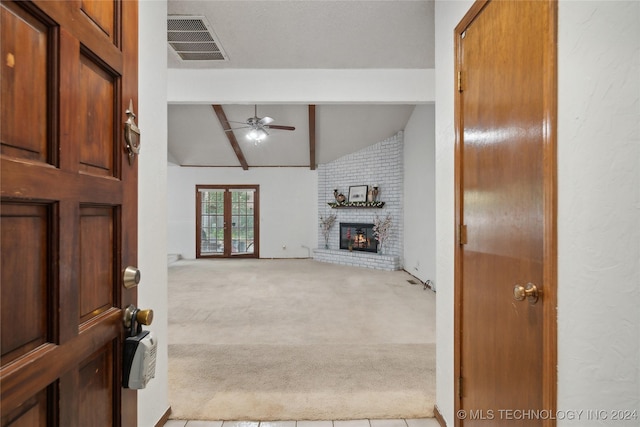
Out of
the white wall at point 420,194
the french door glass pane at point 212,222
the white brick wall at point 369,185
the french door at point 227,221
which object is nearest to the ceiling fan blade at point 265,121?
the white wall at point 420,194

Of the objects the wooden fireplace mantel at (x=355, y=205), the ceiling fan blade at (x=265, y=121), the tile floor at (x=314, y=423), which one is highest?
the ceiling fan blade at (x=265, y=121)

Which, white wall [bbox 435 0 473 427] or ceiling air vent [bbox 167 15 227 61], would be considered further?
ceiling air vent [bbox 167 15 227 61]

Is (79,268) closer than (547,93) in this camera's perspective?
Yes

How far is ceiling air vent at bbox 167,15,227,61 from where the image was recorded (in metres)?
2.38

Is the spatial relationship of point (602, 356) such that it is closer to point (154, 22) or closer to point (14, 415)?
point (14, 415)

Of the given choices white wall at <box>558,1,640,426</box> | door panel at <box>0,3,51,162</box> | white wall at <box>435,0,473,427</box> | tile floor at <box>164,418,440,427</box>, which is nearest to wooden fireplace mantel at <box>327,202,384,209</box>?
white wall at <box>435,0,473,427</box>

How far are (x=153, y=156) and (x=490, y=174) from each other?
1.55 metres

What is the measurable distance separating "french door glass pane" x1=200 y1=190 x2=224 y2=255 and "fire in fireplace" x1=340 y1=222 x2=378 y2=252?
3.15 m

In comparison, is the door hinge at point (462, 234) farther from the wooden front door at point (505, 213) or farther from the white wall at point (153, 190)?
the white wall at point (153, 190)

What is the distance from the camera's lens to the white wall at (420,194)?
515 cm

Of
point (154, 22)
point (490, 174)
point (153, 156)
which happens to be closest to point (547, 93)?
point (490, 174)

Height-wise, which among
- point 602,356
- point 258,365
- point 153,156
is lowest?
point 258,365

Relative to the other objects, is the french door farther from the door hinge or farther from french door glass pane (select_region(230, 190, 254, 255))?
the door hinge

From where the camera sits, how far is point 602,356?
2.75ft
